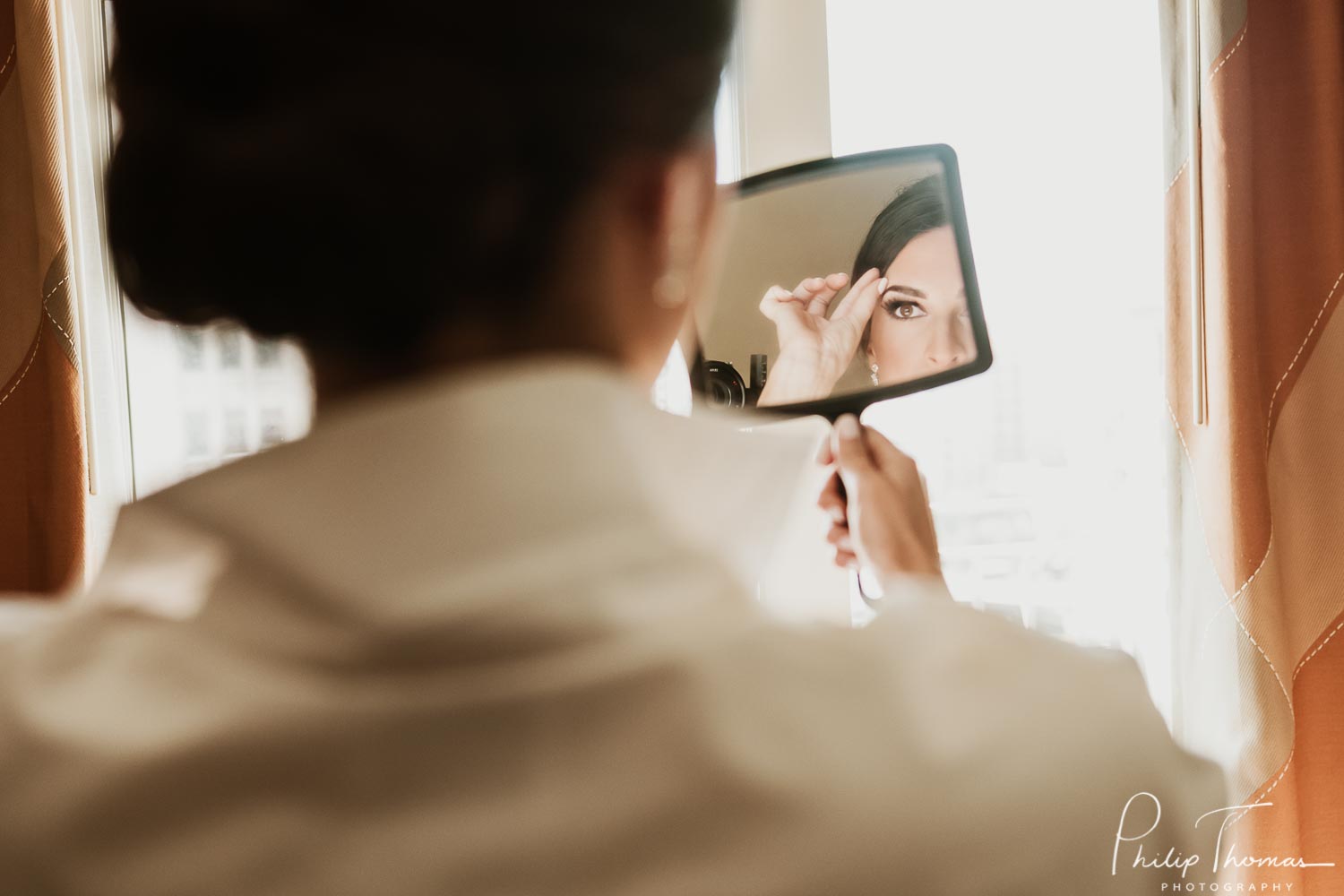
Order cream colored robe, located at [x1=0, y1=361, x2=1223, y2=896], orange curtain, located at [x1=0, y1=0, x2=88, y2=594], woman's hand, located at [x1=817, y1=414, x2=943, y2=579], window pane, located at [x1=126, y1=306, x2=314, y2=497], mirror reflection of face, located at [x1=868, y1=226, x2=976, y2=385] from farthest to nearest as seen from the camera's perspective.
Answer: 1. window pane, located at [x1=126, y1=306, x2=314, y2=497]
2. orange curtain, located at [x1=0, y1=0, x2=88, y2=594]
3. mirror reflection of face, located at [x1=868, y1=226, x2=976, y2=385]
4. woman's hand, located at [x1=817, y1=414, x2=943, y2=579]
5. cream colored robe, located at [x1=0, y1=361, x2=1223, y2=896]

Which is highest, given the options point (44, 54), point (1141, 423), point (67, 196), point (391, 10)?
point (44, 54)

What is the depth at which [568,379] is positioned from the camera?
12.1 inches

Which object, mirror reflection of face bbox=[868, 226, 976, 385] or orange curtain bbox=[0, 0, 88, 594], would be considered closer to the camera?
mirror reflection of face bbox=[868, 226, 976, 385]

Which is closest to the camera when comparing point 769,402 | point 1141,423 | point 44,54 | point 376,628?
point 376,628

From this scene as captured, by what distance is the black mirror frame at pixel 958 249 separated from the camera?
771 millimetres

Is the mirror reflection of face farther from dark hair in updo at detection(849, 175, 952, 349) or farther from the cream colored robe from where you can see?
the cream colored robe

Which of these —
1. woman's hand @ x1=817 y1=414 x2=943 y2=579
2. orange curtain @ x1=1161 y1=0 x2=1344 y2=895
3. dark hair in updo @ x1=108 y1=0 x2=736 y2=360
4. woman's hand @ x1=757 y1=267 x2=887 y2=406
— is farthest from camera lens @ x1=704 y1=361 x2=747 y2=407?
orange curtain @ x1=1161 y1=0 x2=1344 y2=895

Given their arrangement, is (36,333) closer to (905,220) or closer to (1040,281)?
(905,220)

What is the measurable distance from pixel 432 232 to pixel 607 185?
0.06 m

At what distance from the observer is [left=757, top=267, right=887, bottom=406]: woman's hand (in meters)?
0.83

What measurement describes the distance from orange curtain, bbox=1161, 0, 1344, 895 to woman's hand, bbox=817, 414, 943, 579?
654mm

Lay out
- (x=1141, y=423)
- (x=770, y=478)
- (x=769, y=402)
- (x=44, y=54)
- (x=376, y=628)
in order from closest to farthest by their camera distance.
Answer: (x=376, y=628), (x=770, y=478), (x=769, y=402), (x=44, y=54), (x=1141, y=423)

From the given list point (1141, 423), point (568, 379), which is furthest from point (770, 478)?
point (1141, 423)

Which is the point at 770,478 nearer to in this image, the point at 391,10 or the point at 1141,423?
the point at 391,10
